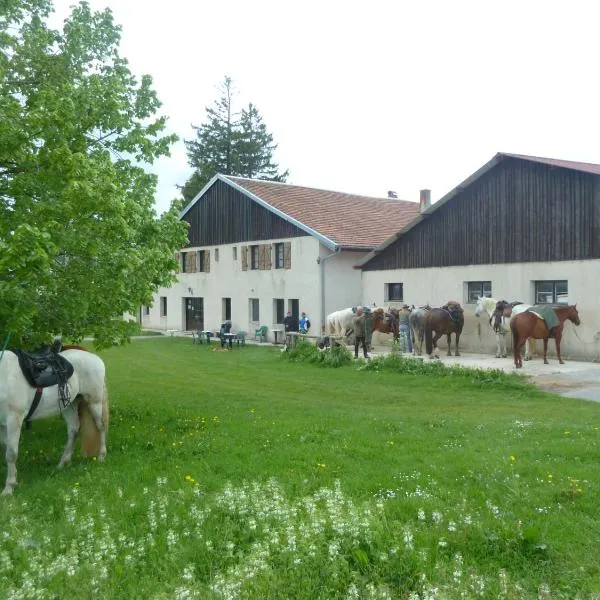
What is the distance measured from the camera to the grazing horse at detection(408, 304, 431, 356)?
22734 millimetres

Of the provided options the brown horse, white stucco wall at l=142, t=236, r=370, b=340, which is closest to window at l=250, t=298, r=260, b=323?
white stucco wall at l=142, t=236, r=370, b=340

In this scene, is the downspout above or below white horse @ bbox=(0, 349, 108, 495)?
above

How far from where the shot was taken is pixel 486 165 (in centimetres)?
2295

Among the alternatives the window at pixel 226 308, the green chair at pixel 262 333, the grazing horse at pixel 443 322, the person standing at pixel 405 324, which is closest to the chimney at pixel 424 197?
the window at pixel 226 308

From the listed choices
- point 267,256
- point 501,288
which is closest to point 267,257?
point 267,256

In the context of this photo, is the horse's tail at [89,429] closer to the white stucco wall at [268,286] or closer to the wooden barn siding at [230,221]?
the white stucco wall at [268,286]

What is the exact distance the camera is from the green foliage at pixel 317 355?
2027 cm

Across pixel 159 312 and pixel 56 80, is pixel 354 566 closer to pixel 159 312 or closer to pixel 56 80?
pixel 56 80

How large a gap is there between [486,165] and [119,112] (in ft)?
52.9

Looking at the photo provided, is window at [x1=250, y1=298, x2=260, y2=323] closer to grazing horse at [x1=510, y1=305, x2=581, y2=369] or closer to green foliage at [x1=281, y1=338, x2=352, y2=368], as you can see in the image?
green foliage at [x1=281, y1=338, x2=352, y2=368]

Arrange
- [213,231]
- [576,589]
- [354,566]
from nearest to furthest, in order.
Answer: [576,589]
[354,566]
[213,231]

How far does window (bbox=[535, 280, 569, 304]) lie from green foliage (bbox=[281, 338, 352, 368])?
6893mm

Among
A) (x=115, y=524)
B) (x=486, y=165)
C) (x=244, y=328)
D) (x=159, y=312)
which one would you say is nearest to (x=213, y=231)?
(x=244, y=328)

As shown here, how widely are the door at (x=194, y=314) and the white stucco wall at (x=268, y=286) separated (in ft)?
0.91
